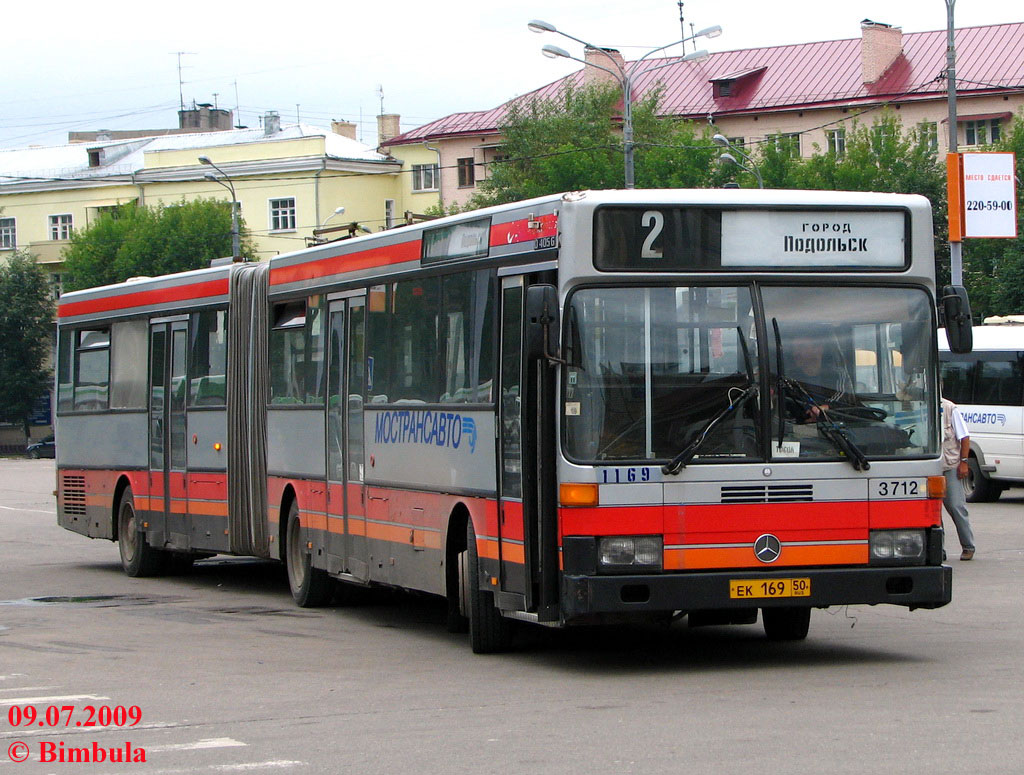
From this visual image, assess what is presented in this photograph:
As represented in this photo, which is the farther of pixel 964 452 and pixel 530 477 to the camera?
pixel 964 452

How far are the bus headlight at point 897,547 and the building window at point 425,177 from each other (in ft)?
242

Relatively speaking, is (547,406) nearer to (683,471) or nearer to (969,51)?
(683,471)

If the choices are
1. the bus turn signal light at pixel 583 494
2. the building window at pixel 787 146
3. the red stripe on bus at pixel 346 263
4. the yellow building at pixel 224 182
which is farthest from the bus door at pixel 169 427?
the yellow building at pixel 224 182

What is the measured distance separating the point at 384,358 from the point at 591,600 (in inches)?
143

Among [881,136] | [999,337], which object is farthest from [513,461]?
[881,136]

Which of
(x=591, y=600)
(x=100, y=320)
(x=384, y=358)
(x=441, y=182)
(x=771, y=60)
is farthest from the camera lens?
(x=441, y=182)

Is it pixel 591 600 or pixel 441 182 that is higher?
pixel 441 182

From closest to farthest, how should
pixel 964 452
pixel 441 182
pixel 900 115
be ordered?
pixel 964 452
pixel 900 115
pixel 441 182

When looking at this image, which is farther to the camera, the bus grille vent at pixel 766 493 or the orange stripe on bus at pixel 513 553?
the orange stripe on bus at pixel 513 553

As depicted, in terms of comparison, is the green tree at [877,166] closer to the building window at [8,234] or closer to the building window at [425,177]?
the building window at [425,177]

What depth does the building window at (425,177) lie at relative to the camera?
83.4m

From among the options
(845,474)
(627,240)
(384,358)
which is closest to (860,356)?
(845,474)

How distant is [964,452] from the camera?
17.2 metres

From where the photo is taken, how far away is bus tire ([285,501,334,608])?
1466 cm
